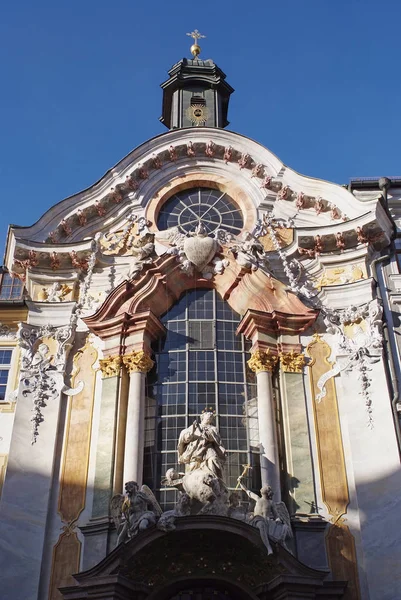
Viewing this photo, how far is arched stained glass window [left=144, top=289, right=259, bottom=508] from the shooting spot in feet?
51.1

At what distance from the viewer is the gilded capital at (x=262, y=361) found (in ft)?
53.9

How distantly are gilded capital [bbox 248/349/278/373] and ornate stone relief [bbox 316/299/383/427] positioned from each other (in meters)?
1.17

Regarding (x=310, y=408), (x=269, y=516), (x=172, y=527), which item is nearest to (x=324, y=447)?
(x=310, y=408)

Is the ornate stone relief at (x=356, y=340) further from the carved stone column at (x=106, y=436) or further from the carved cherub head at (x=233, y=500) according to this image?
the carved stone column at (x=106, y=436)

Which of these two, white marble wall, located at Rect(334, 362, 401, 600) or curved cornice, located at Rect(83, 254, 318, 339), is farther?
curved cornice, located at Rect(83, 254, 318, 339)

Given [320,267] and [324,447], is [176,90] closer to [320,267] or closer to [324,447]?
[320,267]

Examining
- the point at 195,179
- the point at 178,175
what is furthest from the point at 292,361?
the point at 178,175

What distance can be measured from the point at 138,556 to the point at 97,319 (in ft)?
20.0

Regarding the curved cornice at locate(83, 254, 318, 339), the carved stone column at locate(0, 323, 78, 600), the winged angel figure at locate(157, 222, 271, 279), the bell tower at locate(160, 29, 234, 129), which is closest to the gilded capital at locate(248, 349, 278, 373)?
the curved cornice at locate(83, 254, 318, 339)

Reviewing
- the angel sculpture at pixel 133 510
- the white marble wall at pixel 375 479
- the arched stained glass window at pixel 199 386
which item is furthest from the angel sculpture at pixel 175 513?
the white marble wall at pixel 375 479

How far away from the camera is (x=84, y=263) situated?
18.6m

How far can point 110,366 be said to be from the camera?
16656 millimetres

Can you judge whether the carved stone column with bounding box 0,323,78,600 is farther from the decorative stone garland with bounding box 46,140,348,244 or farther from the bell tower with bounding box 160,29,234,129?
the bell tower with bounding box 160,29,234,129

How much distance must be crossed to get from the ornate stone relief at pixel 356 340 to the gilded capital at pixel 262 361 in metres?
1.17
